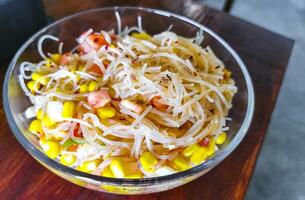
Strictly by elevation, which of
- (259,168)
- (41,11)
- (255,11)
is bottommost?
(259,168)

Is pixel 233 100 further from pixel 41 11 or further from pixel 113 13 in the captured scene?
pixel 41 11

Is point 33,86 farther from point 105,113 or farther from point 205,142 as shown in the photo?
point 205,142

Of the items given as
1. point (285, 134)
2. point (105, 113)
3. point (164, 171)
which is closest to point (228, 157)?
point (164, 171)

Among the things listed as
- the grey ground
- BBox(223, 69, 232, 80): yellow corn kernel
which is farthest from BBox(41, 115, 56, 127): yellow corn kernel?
the grey ground

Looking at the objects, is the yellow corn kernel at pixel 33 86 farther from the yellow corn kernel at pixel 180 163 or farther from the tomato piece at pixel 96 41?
the yellow corn kernel at pixel 180 163

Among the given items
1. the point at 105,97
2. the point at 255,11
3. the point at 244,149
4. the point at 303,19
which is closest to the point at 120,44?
the point at 105,97

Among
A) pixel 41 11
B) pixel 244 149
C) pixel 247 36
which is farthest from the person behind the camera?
pixel 247 36

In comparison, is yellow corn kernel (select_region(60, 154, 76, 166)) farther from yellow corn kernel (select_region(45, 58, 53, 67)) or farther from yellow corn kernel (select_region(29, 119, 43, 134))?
yellow corn kernel (select_region(45, 58, 53, 67))

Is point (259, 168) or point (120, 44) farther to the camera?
point (259, 168)
